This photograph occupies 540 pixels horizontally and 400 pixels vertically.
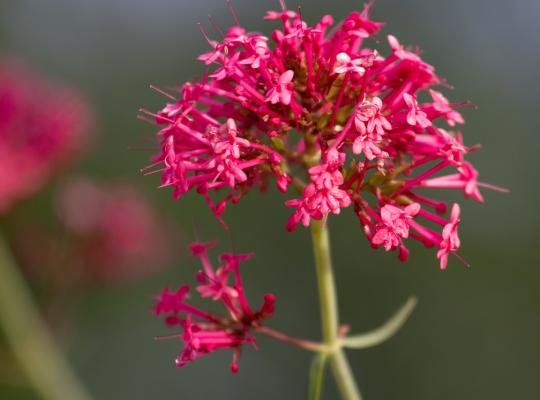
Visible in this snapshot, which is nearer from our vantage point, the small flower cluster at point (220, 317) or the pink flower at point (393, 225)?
the pink flower at point (393, 225)

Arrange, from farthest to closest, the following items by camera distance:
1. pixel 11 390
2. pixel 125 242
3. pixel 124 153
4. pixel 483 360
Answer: pixel 124 153 < pixel 483 360 < pixel 11 390 < pixel 125 242

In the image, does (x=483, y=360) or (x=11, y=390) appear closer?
(x=11, y=390)

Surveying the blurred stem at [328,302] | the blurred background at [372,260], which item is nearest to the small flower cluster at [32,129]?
the blurred stem at [328,302]

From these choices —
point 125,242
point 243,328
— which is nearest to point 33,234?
point 125,242

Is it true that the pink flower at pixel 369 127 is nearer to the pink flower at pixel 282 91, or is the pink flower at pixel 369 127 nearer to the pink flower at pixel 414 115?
the pink flower at pixel 414 115

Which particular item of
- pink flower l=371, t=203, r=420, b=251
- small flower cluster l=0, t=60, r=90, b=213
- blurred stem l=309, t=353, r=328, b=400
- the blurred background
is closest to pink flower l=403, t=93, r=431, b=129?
pink flower l=371, t=203, r=420, b=251

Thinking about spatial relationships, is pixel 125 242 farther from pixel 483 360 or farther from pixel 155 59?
pixel 155 59

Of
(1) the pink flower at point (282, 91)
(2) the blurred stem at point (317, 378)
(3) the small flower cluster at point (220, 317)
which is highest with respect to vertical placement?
(1) the pink flower at point (282, 91)
